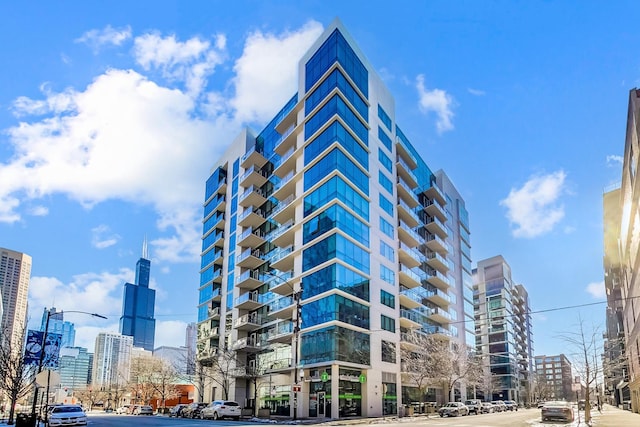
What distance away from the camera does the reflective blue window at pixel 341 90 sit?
164 ft

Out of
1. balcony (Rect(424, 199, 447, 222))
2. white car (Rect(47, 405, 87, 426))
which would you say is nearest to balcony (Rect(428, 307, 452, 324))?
balcony (Rect(424, 199, 447, 222))

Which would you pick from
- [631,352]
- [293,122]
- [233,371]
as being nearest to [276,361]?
[233,371]

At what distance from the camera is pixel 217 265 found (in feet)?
237

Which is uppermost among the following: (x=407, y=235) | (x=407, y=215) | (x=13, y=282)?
(x=13, y=282)

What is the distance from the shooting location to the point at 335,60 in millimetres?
50031

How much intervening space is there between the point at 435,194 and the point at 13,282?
12687 cm

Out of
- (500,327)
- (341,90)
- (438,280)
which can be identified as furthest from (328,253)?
(500,327)

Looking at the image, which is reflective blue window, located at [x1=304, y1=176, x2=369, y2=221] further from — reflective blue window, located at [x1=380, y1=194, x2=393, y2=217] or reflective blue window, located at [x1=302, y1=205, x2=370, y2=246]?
reflective blue window, located at [x1=380, y1=194, x2=393, y2=217]

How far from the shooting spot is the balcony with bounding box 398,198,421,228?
60.1m

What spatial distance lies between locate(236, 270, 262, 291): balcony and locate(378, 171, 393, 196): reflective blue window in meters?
18.2

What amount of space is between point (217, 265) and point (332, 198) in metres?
31.0

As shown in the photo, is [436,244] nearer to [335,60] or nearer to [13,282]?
[335,60]

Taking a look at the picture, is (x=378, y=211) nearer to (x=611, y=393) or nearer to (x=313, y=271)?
(x=313, y=271)

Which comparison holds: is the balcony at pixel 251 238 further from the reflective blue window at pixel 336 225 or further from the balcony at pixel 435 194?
the balcony at pixel 435 194
